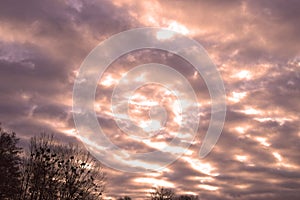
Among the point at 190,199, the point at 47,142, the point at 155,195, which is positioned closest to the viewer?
the point at 47,142

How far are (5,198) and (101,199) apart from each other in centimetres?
1517

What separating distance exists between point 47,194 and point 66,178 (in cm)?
290

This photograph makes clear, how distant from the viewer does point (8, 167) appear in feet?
148

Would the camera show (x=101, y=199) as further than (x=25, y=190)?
Yes

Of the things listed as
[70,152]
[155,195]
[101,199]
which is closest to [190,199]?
[155,195]

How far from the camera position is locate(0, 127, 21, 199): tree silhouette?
42.6m

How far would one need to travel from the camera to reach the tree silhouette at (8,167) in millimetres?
42594

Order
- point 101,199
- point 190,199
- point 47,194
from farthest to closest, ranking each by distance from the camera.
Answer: point 190,199
point 101,199
point 47,194

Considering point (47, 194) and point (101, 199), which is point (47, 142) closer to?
point (47, 194)

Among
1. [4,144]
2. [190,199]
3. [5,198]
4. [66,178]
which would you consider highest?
[190,199]

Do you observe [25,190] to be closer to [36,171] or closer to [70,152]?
[36,171]

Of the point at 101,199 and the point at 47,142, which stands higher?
the point at 47,142

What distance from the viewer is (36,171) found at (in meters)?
42.2

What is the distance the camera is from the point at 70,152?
48.7 meters
